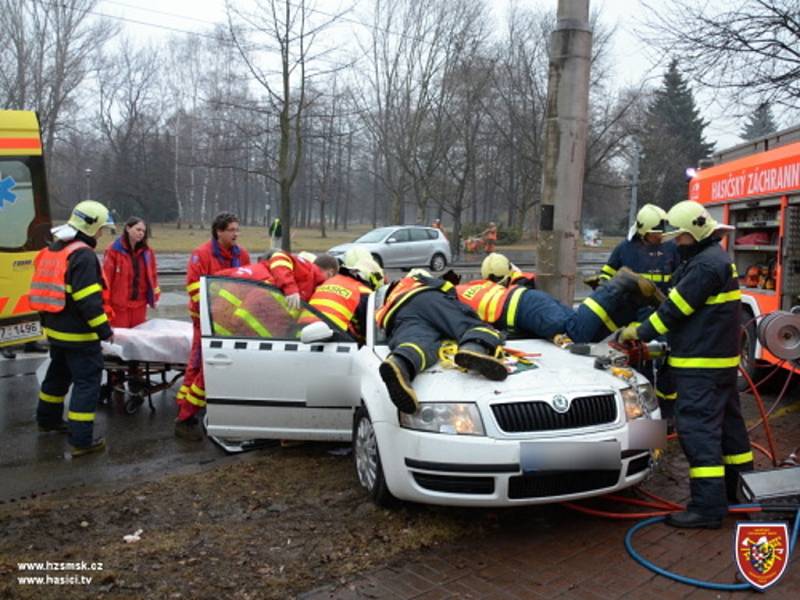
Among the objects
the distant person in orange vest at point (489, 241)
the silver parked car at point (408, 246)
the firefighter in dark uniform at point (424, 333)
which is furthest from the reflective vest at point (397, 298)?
the distant person in orange vest at point (489, 241)

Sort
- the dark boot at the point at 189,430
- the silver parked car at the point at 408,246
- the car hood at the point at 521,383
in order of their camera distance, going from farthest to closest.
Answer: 1. the silver parked car at the point at 408,246
2. the dark boot at the point at 189,430
3. the car hood at the point at 521,383

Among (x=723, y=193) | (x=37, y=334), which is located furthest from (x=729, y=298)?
(x=37, y=334)

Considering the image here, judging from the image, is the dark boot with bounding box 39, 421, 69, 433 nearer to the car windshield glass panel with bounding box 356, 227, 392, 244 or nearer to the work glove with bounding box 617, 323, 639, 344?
the work glove with bounding box 617, 323, 639, 344

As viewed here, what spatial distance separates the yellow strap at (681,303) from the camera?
4031 millimetres

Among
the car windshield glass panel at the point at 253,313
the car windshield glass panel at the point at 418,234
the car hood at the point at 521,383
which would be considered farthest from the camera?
the car windshield glass panel at the point at 418,234

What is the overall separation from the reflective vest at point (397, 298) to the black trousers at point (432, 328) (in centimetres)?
4

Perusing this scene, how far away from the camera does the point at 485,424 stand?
3.62 meters

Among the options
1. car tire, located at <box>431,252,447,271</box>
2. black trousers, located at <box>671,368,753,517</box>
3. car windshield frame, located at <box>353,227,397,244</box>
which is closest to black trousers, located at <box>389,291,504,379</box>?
black trousers, located at <box>671,368,753,517</box>

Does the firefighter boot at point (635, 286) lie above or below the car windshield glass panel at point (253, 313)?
above

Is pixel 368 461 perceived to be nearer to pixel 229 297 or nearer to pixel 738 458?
pixel 229 297

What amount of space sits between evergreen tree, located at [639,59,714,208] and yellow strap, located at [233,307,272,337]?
3458 centimetres

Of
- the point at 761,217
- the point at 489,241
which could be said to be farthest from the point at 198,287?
the point at 489,241

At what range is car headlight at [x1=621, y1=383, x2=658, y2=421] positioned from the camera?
3.93 metres

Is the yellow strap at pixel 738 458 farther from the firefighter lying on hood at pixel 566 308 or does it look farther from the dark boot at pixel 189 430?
the dark boot at pixel 189 430
